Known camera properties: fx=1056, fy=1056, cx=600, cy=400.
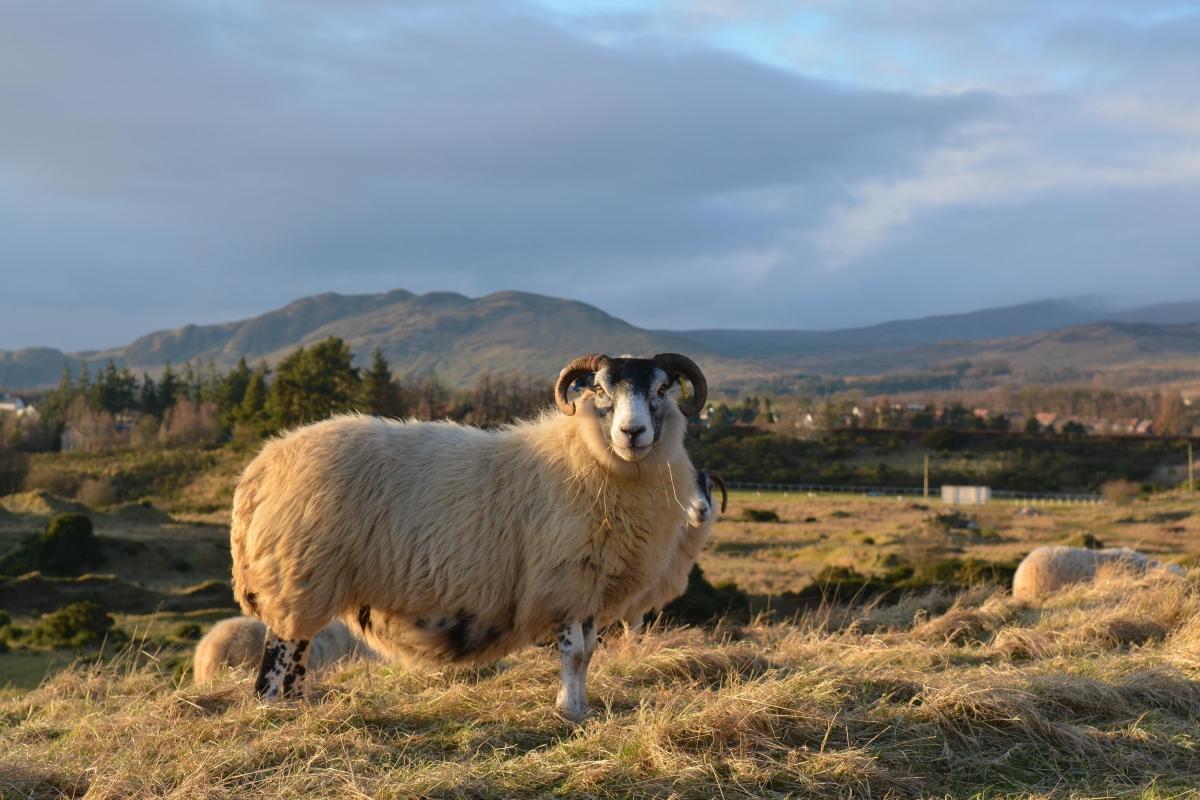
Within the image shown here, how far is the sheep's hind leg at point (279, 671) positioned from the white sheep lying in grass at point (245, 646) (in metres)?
5.91

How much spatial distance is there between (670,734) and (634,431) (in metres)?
2.26

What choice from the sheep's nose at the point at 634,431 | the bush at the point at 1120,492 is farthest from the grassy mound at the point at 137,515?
the bush at the point at 1120,492

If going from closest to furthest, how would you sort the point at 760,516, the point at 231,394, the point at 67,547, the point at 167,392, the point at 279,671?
the point at 279,671 → the point at 67,547 → the point at 760,516 → the point at 231,394 → the point at 167,392

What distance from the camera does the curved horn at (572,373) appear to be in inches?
327

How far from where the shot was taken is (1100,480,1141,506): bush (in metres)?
69.8

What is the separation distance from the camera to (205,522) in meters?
54.5

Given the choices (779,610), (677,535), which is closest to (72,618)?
(779,610)

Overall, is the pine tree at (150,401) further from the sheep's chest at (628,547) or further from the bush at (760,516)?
the sheep's chest at (628,547)

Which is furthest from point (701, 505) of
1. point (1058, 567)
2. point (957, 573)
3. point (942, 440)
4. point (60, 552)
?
point (942, 440)

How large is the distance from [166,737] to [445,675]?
261 centimetres

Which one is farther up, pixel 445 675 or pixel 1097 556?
pixel 445 675

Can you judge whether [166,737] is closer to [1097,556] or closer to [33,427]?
[1097,556]

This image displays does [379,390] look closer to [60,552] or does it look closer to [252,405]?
[252,405]

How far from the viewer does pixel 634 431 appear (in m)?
7.88
